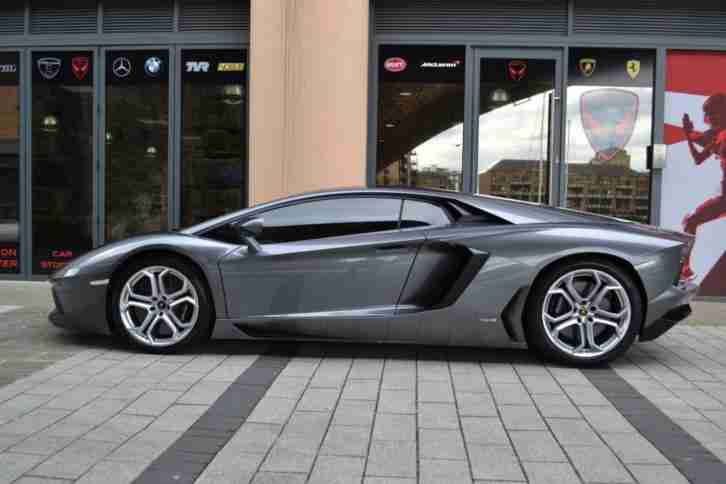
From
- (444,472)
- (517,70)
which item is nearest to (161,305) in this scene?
(444,472)

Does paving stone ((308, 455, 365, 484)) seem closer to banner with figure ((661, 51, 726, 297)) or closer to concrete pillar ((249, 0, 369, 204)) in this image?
concrete pillar ((249, 0, 369, 204))

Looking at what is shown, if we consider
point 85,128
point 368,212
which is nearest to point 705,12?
point 368,212

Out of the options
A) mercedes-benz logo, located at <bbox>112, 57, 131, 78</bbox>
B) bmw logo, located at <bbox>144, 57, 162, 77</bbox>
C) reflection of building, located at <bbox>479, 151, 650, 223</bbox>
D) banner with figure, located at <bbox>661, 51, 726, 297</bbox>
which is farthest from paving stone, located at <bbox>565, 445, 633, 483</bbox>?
mercedes-benz logo, located at <bbox>112, 57, 131, 78</bbox>

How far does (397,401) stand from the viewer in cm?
412

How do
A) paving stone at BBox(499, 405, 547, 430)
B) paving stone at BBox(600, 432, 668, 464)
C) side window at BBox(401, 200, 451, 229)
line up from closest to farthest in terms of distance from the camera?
1. paving stone at BBox(600, 432, 668, 464)
2. paving stone at BBox(499, 405, 547, 430)
3. side window at BBox(401, 200, 451, 229)

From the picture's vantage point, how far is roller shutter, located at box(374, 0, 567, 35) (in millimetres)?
8922

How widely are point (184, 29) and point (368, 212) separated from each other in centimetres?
530

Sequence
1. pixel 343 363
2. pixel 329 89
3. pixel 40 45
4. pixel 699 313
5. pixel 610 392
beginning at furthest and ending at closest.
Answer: pixel 40 45 < pixel 329 89 < pixel 699 313 < pixel 343 363 < pixel 610 392

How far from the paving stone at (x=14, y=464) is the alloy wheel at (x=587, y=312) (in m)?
3.20

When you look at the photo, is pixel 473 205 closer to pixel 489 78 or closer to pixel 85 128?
pixel 489 78

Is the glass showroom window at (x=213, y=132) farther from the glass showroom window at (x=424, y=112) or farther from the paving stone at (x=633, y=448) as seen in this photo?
the paving stone at (x=633, y=448)

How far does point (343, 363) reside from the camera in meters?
5.11

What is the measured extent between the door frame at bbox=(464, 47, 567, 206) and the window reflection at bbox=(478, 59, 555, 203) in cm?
4

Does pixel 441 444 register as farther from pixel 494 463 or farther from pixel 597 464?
pixel 597 464
